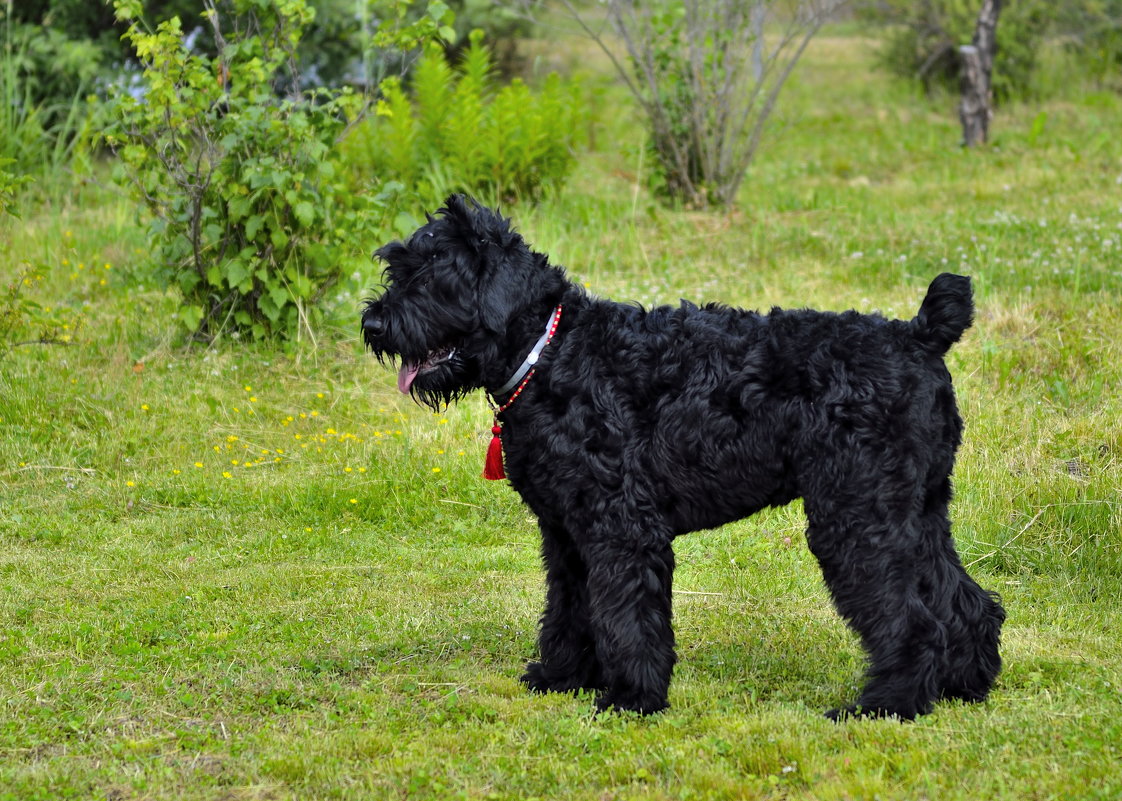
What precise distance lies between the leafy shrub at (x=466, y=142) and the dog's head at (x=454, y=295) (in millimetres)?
7286

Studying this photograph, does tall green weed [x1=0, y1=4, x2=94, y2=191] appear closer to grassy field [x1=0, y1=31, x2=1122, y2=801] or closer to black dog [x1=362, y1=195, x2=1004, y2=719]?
grassy field [x1=0, y1=31, x2=1122, y2=801]

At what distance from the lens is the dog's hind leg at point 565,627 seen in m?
4.73

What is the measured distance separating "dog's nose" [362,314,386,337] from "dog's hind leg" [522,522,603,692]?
0.95m

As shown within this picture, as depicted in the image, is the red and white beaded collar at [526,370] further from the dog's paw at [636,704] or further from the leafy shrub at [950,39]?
the leafy shrub at [950,39]

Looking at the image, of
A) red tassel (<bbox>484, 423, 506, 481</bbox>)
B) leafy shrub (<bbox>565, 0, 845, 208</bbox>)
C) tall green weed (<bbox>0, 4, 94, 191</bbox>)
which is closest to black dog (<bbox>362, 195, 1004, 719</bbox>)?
red tassel (<bbox>484, 423, 506, 481</bbox>)

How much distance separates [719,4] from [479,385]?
8713 millimetres

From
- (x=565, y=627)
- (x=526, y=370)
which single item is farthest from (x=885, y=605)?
(x=526, y=370)

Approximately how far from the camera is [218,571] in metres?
6.32

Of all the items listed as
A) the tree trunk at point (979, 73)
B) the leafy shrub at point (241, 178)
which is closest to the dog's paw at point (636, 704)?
the leafy shrub at point (241, 178)

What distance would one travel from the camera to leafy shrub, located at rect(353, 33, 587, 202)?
1192 centimetres

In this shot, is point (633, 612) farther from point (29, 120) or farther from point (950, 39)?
point (950, 39)

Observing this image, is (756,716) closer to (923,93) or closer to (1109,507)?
(1109,507)

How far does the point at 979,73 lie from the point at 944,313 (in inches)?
471

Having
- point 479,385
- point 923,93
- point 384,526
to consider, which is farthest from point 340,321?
point 923,93
